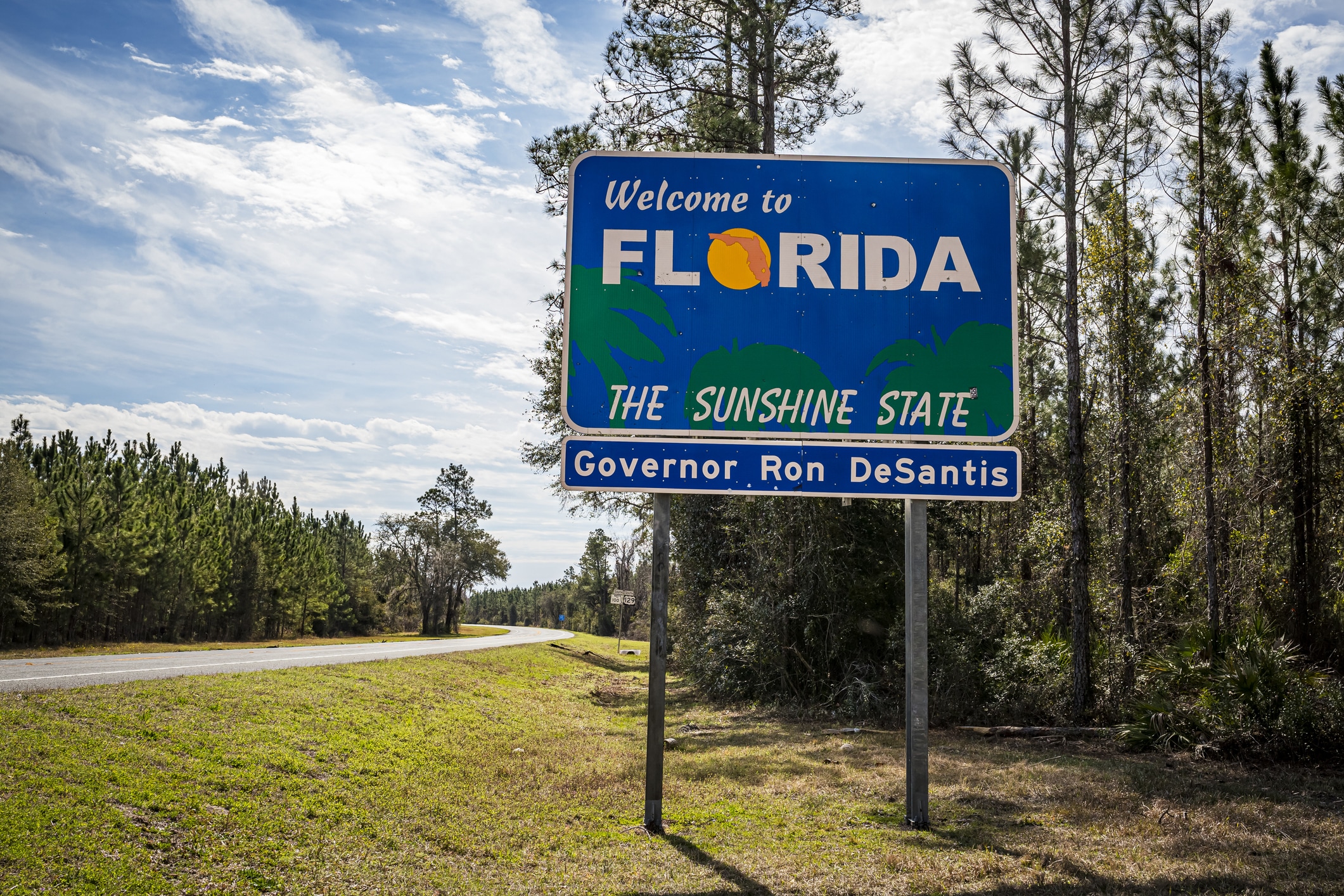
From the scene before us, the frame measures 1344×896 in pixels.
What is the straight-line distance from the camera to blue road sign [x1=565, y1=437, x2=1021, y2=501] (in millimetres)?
6605

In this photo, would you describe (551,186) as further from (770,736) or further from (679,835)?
(679,835)

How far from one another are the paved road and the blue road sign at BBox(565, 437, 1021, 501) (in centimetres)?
748

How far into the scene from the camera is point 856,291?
6.94 metres

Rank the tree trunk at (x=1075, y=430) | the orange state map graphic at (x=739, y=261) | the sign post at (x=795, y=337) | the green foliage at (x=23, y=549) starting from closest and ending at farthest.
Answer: the sign post at (x=795, y=337)
the orange state map graphic at (x=739, y=261)
the tree trunk at (x=1075, y=430)
the green foliage at (x=23, y=549)

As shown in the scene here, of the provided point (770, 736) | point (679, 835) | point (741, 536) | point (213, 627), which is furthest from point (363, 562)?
point (679, 835)

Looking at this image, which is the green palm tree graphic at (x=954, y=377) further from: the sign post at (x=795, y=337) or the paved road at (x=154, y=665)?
the paved road at (x=154, y=665)

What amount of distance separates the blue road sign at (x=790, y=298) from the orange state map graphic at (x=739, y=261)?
0.04 feet

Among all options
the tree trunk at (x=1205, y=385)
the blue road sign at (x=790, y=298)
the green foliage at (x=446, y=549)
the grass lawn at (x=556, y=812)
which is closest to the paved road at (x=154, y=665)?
the grass lawn at (x=556, y=812)

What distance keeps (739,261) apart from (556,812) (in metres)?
5.17

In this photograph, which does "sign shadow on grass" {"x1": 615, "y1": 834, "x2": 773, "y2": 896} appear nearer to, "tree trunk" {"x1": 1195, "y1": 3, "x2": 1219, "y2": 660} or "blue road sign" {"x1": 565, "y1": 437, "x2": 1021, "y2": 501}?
"blue road sign" {"x1": 565, "y1": 437, "x2": 1021, "y2": 501}

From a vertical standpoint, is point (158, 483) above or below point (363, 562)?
above

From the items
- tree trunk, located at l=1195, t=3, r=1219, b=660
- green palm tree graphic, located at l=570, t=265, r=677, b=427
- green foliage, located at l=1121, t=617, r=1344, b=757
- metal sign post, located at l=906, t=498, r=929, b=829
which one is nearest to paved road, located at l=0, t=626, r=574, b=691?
green palm tree graphic, located at l=570, t=265, r=677, b=427

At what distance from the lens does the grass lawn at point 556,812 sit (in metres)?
5.19

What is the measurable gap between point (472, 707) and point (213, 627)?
142ft
